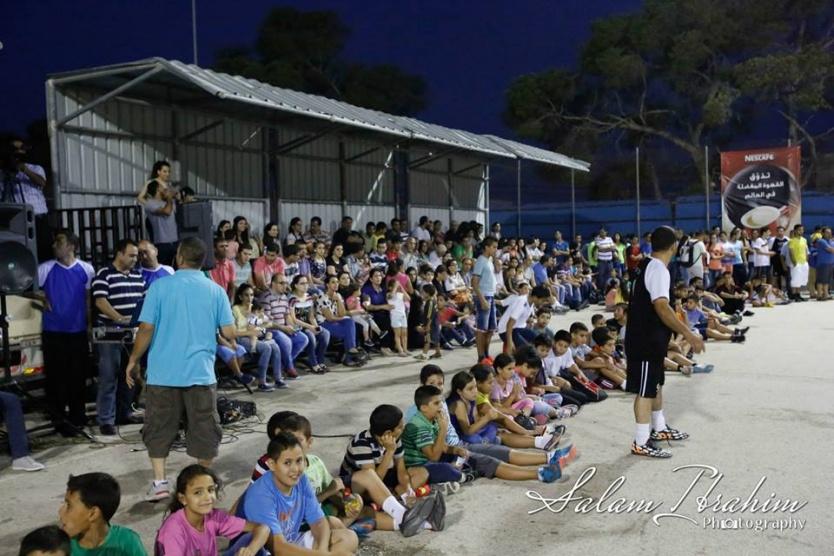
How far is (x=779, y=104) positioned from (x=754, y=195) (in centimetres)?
1127

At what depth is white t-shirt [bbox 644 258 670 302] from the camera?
599cm

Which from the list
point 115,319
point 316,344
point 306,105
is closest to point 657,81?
point 306,105

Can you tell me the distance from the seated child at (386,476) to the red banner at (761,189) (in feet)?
61.1

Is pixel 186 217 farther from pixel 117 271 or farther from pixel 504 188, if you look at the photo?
pixel 504 188

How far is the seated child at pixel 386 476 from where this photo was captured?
4.74 metres

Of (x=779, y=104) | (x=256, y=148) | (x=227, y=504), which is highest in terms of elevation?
(x=779, y=104)

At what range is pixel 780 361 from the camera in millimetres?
10727

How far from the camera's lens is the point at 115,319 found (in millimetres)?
7168

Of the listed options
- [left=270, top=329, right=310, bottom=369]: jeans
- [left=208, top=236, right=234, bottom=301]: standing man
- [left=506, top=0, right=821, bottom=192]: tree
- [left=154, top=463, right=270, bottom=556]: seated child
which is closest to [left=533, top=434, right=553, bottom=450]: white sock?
[left=154, top=463, right=270, bottom=556]: seated child

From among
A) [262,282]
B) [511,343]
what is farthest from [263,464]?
[262,282]

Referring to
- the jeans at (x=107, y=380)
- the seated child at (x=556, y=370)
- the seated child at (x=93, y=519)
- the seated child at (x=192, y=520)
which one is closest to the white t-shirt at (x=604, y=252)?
the seated child at (x=556, y=370)

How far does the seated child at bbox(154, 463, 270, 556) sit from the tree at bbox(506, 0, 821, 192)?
1162 inches

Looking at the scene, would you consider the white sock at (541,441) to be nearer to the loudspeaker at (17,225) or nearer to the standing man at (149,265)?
the standing man at (149,265)

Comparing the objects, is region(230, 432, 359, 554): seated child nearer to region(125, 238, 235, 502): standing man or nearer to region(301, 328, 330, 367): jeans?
region(125, 238, 235, 502): standing man
